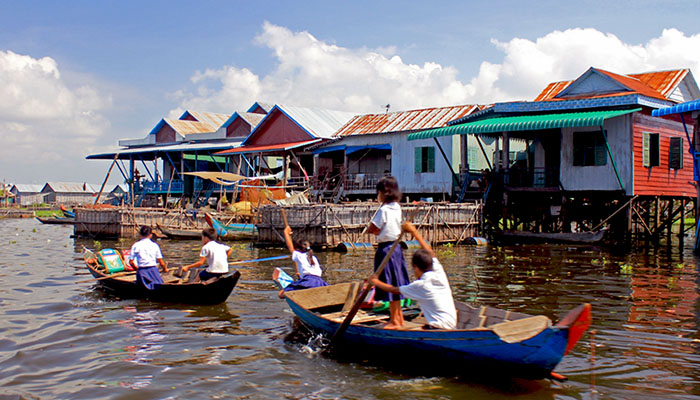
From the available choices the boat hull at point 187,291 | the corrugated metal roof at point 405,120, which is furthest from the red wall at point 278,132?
the boat hull at point 187,291

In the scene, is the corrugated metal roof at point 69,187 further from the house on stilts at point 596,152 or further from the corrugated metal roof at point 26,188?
the house on stilts at point 596,152

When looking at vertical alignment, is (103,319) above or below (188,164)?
below

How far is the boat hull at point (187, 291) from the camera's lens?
10867mm

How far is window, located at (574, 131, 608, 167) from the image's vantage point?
71.3 feet

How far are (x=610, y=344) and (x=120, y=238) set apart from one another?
23.9m

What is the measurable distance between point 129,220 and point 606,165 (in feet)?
67.2

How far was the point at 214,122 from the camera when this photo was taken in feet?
158

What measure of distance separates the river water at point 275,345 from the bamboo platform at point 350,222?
5.68 m

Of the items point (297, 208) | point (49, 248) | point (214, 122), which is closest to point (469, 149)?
point (297, 208)

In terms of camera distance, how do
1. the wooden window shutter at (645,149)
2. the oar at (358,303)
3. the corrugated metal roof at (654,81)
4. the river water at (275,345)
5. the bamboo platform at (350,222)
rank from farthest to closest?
1. the corrugated metal roof at (654,81)
2. the wooden window shutter at (645,149)
3. the bamboo platform at (350,222)
4. the oar at (358,303)
5. the river water at (275,345)

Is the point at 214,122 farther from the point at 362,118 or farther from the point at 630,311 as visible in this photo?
the point at 630,311

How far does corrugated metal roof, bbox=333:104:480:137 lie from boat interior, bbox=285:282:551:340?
1942 cm

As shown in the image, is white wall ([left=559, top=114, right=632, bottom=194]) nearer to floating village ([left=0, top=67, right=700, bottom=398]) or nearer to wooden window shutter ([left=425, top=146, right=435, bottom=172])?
floating village ([left=0, top=67, right=700, bottom=398])

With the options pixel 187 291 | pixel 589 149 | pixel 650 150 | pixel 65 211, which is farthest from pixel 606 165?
pixel 65 211
